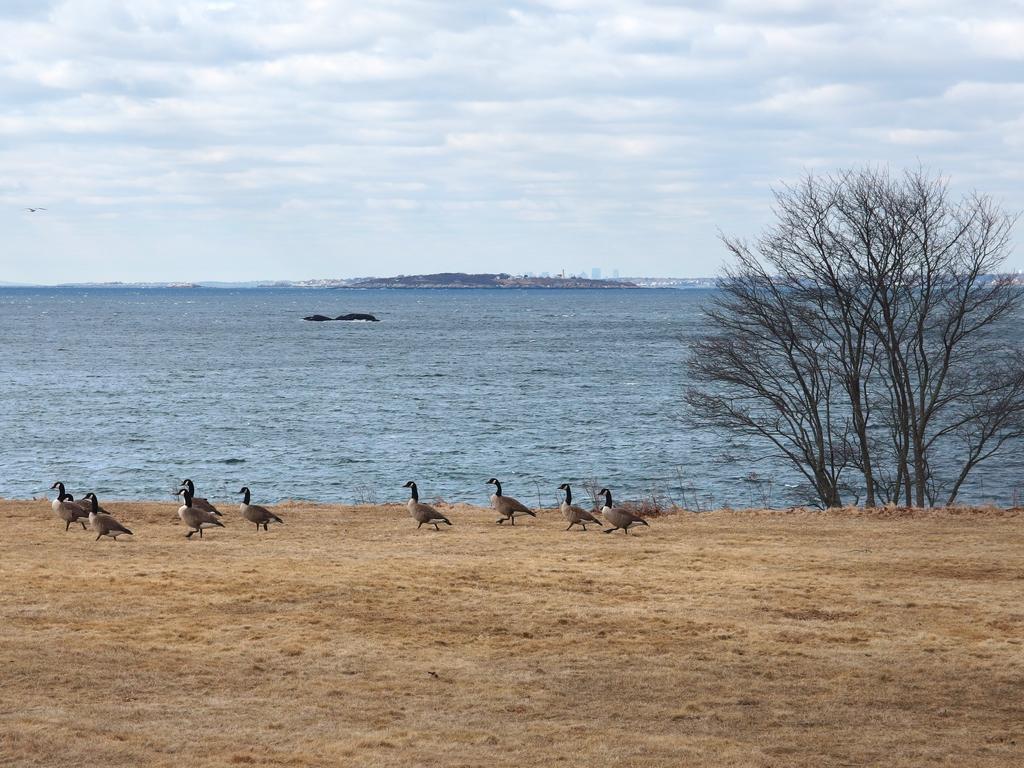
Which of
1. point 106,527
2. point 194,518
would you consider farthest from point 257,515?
point 106,527

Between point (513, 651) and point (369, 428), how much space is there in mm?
48507

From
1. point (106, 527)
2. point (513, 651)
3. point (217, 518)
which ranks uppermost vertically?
point (106, 527)

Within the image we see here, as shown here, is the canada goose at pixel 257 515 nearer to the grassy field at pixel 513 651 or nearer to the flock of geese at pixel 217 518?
the flock of geese at pixel 217 518

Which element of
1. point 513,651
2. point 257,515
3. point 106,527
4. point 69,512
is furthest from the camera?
point 257,515

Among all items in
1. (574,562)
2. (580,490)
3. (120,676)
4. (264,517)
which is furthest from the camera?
(580,490)

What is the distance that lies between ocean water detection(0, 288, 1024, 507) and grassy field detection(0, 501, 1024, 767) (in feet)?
62.8

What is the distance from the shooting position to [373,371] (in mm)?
102500

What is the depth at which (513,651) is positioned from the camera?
13.9 m

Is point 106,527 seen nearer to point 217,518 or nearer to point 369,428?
point 217,518

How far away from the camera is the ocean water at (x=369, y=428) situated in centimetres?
4353

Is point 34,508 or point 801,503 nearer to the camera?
point 34,508

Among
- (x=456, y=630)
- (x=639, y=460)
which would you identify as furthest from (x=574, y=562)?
(x=639, y=460)

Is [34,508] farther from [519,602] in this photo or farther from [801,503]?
[801,503]

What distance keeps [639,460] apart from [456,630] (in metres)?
35.6
